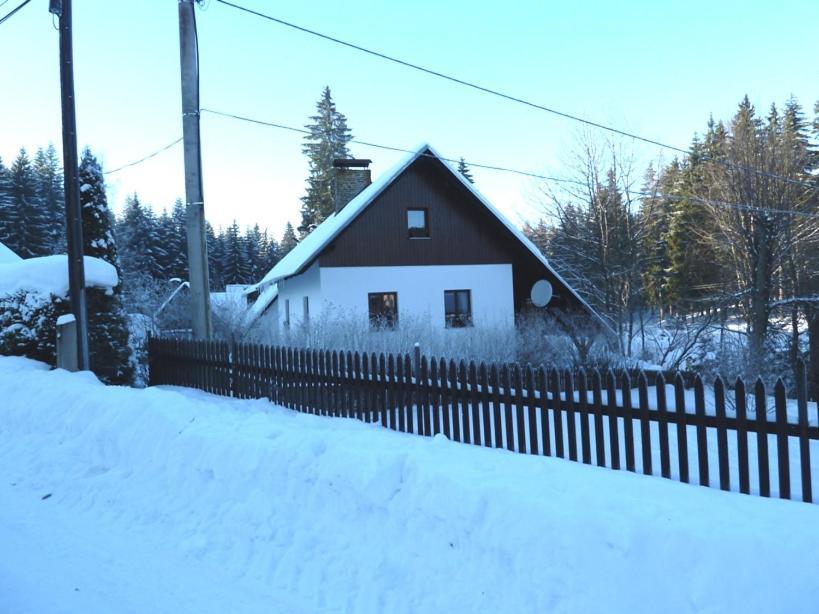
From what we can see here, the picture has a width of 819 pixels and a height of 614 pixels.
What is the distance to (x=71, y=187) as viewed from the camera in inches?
419

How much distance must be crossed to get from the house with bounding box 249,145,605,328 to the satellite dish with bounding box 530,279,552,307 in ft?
0.10

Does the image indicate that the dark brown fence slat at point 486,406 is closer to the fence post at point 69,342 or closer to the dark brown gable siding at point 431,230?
the fence post at point 69,342

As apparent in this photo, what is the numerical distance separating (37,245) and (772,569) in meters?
60.4

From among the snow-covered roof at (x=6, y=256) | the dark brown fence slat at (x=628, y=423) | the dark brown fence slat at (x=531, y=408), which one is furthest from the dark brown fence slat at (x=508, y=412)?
the snow-covered roof at (x=6, y=256)

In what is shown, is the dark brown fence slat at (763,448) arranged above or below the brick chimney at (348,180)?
below

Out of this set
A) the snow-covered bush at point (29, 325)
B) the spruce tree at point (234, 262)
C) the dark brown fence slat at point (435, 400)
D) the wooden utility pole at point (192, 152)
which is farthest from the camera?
the spruce tree at point (234, 262)

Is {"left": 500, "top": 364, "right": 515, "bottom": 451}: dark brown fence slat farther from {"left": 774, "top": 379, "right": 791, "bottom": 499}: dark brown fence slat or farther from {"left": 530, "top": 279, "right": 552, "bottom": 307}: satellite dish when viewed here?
{"left": 530, "top": 279, "right": 552, "bottom": 307}: satellite dish

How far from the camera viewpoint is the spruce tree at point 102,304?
12797 millimetres

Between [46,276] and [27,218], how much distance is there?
47.8 m

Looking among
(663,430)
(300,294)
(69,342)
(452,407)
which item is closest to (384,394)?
(452,407)

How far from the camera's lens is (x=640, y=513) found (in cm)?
351

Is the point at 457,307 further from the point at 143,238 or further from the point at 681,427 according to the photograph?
the point at 143,238

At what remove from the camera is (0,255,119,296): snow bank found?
1181 cm

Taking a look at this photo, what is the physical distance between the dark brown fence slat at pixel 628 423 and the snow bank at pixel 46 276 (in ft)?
35.8
